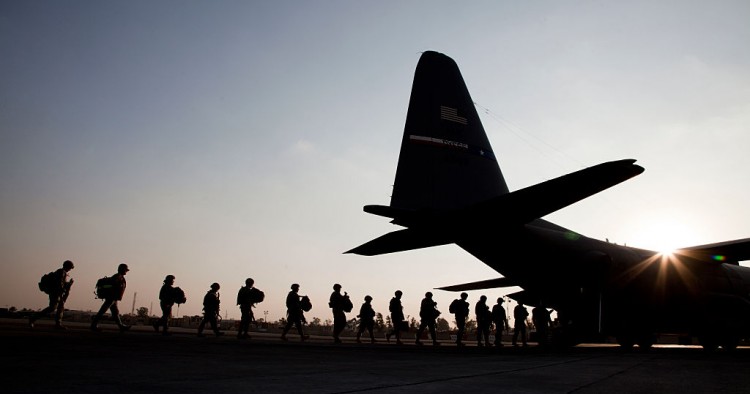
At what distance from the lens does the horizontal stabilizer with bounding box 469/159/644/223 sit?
8203mm

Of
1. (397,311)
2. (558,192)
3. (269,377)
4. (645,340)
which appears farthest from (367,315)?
(269,377)

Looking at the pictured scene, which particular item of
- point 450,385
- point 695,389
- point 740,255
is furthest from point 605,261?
point 450,385

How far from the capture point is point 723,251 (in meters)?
14.8

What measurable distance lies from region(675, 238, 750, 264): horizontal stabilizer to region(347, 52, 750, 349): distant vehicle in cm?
3

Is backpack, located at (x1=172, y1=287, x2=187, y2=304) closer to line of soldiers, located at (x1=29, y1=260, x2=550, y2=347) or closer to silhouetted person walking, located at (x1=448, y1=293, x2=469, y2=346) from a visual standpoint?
line of soldiers, located at (x1=29, y1=260, x2=550, y2=347)

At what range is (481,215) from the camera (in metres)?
11.1

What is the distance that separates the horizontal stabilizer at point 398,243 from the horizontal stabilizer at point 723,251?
806 centimetres

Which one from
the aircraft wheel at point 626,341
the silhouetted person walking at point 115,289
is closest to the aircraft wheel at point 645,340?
the aircraft wheel at point 626,341

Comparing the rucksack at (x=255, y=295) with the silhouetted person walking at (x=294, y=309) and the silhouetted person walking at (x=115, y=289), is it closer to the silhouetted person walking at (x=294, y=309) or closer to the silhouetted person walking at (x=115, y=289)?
the silhouetted person walking at (x=294, y=309)

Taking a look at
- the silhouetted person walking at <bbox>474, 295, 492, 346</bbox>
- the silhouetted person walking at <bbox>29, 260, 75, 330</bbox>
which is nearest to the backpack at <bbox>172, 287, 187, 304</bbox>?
the silhouetted person walking at <bbox>29, 260, 75, 330</bbox>

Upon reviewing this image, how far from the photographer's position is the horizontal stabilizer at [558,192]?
820 centimetres

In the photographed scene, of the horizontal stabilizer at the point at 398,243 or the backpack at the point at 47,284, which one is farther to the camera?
the backpack at the point at 47,284

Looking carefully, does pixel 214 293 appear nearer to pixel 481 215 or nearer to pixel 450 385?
pixel 481 215

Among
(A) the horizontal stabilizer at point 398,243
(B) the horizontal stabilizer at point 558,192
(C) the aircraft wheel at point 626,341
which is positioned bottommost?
(C) the aircraft wheel at point 626,341
